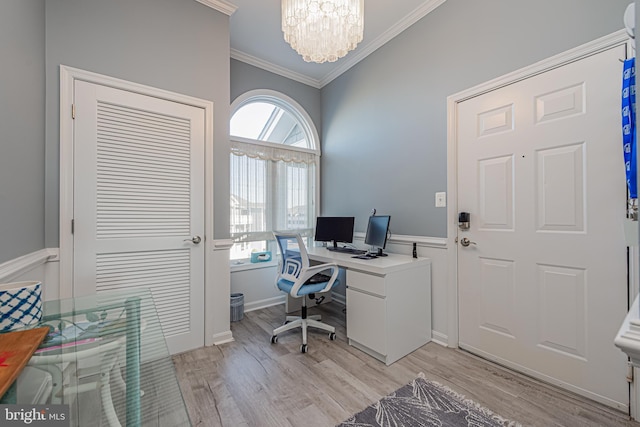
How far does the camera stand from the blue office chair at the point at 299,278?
218cm

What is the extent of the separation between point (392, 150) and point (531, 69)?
3.87 ft

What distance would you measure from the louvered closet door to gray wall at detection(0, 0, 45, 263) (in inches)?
8.0

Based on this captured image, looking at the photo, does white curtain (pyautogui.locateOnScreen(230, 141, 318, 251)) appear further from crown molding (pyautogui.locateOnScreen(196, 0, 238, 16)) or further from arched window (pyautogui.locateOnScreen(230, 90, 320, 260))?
crown molding (pyautogui.locateOnScreen(196, 0, 238, 16))

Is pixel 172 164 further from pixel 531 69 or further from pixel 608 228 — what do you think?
pixel 608 228

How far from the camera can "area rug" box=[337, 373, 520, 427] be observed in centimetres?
137

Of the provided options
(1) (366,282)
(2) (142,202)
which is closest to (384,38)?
(1) (366,282)

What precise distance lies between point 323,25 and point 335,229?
6.56 ft

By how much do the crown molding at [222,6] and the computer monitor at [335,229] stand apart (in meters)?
2.24

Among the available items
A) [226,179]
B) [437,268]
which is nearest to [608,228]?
[437,268]

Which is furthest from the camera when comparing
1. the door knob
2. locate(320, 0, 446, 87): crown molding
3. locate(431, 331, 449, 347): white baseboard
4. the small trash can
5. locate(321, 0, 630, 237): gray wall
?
the small trash can

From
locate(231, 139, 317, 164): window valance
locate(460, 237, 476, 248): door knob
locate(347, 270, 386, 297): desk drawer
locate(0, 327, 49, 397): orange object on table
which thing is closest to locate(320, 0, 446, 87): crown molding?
locate(231, 139, 317, 164): window valance

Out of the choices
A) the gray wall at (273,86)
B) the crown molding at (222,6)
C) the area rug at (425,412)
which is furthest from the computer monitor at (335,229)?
the crown molding at (222,6)

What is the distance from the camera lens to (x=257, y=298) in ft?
10.3

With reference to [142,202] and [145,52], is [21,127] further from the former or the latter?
[145,52]
